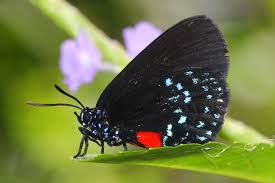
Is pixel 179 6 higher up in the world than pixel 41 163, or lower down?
higher up

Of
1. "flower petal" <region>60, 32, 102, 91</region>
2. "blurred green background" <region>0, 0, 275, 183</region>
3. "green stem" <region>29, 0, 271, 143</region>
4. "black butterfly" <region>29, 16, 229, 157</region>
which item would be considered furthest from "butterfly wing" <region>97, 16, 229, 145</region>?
"blurred green background" <region>0, 0, 275, 183</region>

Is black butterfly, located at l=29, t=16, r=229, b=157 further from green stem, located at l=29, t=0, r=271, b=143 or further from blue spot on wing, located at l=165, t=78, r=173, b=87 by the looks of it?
green stem, located at l=29, t=0, r=271, b=143

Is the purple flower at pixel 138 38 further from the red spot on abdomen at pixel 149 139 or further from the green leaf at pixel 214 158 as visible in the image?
the green leaf at pixel 214 158

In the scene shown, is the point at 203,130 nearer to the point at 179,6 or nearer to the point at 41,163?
the point at 41,163

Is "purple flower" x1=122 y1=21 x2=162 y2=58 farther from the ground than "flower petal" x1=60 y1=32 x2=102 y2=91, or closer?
farther from the ground

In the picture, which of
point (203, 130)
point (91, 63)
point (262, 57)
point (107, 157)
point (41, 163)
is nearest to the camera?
point (107, 157)

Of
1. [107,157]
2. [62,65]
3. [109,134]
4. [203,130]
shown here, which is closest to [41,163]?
[62,65]
